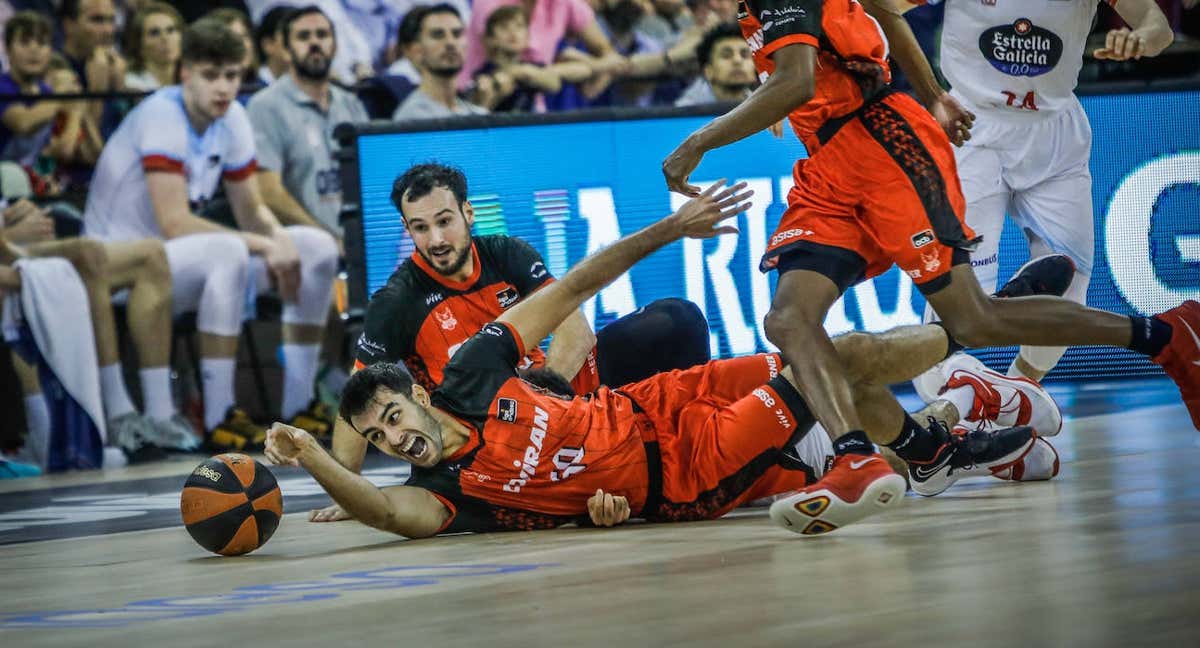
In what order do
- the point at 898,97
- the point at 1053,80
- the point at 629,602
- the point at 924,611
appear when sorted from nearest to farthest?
the point at 924,611 < the point at 629,602 < the point at 898,97 < the point at 1053,80

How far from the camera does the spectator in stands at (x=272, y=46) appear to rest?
10.5 metres

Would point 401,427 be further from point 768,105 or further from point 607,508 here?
point 768,105

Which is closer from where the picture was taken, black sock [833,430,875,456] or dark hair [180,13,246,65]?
black sock [833,430,875,456]

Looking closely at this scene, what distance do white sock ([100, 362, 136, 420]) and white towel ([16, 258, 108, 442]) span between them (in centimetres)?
11

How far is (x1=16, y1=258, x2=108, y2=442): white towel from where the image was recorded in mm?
9086

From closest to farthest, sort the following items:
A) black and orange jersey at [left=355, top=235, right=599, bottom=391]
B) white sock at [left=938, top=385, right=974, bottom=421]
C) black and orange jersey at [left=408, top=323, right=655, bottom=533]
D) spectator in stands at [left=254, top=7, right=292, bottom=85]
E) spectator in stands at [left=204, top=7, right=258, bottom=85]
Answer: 1. black and orange jersey at [left=408, top=323, right=655, bottom=533]
2. white sock at [left=938, top=385, right=974, bottom=421]
3. black and orange jersey at [left=355, top=235, right=599, bottom=391]
4. spectator in stands at [left=204, top=7, right=258, bottom=85]
5. spectator in stands at [left=254, top=7, right=292, bottom=85]

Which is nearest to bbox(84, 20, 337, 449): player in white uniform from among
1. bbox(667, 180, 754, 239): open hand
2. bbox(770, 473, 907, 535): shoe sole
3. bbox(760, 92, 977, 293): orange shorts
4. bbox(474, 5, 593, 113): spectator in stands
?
bbox(474, 5, 593, 113): spectator in stands

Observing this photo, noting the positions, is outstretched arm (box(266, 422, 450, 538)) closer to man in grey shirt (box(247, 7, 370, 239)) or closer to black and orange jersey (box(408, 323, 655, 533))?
black and orange jersey (box(408, 323, 655, 533))

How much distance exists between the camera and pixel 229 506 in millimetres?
5168

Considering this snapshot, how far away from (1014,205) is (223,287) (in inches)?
179

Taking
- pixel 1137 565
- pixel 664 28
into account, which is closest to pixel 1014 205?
pixel 1137 565

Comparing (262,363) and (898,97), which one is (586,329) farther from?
(262,363)

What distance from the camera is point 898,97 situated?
17.7 feet

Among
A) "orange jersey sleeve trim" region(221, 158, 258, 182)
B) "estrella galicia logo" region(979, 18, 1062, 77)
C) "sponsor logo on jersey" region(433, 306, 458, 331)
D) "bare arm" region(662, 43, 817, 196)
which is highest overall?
"estrella galicia logo" region(979, 18, 1062, 77)
